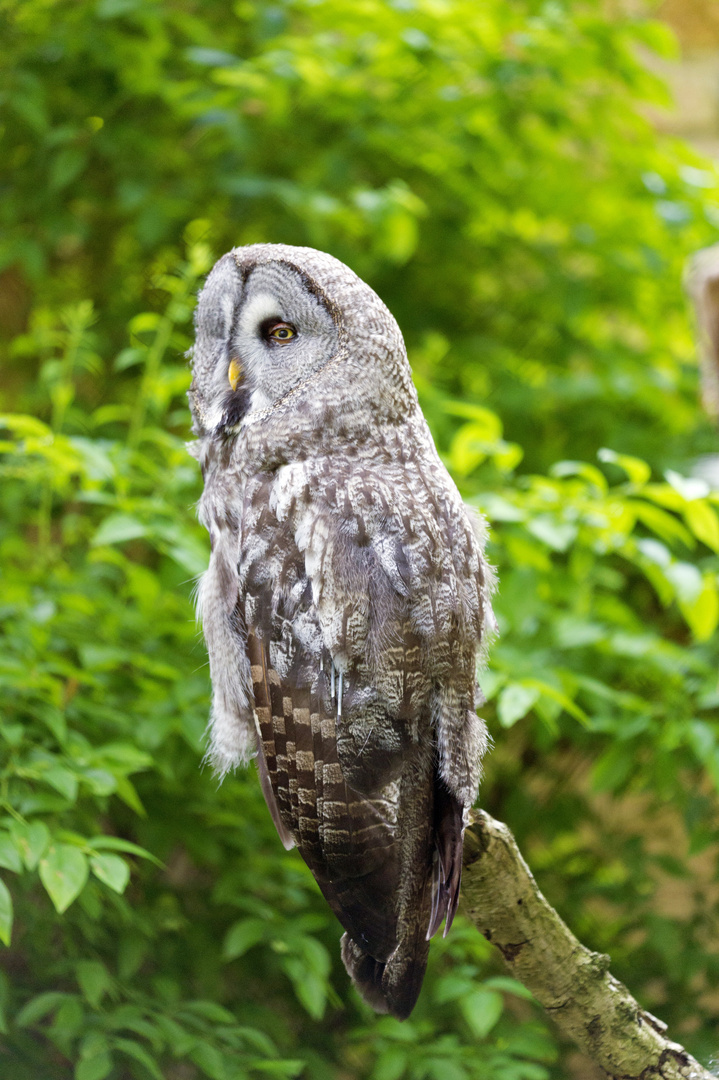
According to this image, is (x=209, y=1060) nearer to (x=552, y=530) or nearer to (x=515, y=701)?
(x=515, y=701)

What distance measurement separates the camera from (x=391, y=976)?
0.88 meters

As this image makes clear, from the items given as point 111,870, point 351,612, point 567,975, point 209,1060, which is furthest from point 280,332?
point 209,1060

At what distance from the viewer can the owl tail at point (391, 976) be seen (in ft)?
2.89

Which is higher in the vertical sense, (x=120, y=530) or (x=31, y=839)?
(x=120, y=530)

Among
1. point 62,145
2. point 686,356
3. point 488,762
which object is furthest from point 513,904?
point 686,356

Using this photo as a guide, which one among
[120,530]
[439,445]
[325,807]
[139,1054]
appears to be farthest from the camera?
[439,445]

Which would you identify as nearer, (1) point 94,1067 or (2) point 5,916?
(2) point 5,916

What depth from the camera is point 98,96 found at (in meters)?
1.83

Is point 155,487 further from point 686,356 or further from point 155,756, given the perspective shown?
point 686,356

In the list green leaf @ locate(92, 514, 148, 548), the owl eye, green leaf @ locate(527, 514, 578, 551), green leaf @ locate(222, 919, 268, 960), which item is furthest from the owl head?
green leaf @ locate(222, 919, 268, 960)

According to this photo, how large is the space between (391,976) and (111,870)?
1.03 feet

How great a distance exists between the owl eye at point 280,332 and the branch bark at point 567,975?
22.2 inches

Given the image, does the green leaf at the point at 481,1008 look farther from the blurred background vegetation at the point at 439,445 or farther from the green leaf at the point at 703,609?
the green leaf at the point at 703,609

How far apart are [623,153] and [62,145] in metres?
1.19
